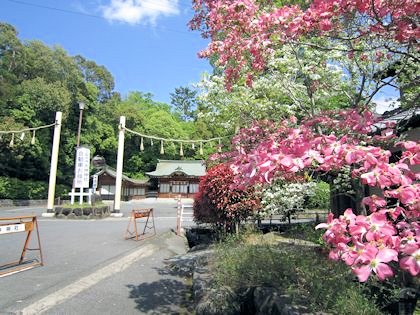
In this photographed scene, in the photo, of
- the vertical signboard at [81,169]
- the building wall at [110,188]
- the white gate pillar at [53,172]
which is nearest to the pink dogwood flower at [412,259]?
the vertical signboard at [81,169]

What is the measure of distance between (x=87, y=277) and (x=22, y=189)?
29.2m

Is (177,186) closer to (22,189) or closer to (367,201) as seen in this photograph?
(22,189)

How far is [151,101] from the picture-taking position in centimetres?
6203

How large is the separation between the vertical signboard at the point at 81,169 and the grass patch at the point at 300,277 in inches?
614

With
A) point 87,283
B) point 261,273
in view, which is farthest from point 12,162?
point 261,273

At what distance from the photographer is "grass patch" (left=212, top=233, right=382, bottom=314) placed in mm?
3744

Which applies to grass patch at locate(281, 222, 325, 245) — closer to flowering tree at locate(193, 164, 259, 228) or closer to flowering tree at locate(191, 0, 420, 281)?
flowering tree at locate(193, 164, 259, 228)

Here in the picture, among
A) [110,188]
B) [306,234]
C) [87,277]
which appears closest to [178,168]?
[110,188]

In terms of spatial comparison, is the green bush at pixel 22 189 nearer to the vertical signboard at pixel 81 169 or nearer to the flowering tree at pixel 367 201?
the vertical signboard at pixel 81 169

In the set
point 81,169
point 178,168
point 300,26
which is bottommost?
point 300,26

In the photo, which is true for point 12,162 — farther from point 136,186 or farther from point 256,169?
point 256,169

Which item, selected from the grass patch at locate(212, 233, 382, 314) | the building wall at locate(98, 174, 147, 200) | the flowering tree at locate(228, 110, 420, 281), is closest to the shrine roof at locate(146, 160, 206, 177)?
the building wall at locate(98, 174, 147, 200)

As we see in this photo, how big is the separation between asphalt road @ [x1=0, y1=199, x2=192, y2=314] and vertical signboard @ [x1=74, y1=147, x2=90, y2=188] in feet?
32.2

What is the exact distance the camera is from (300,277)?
475cm
